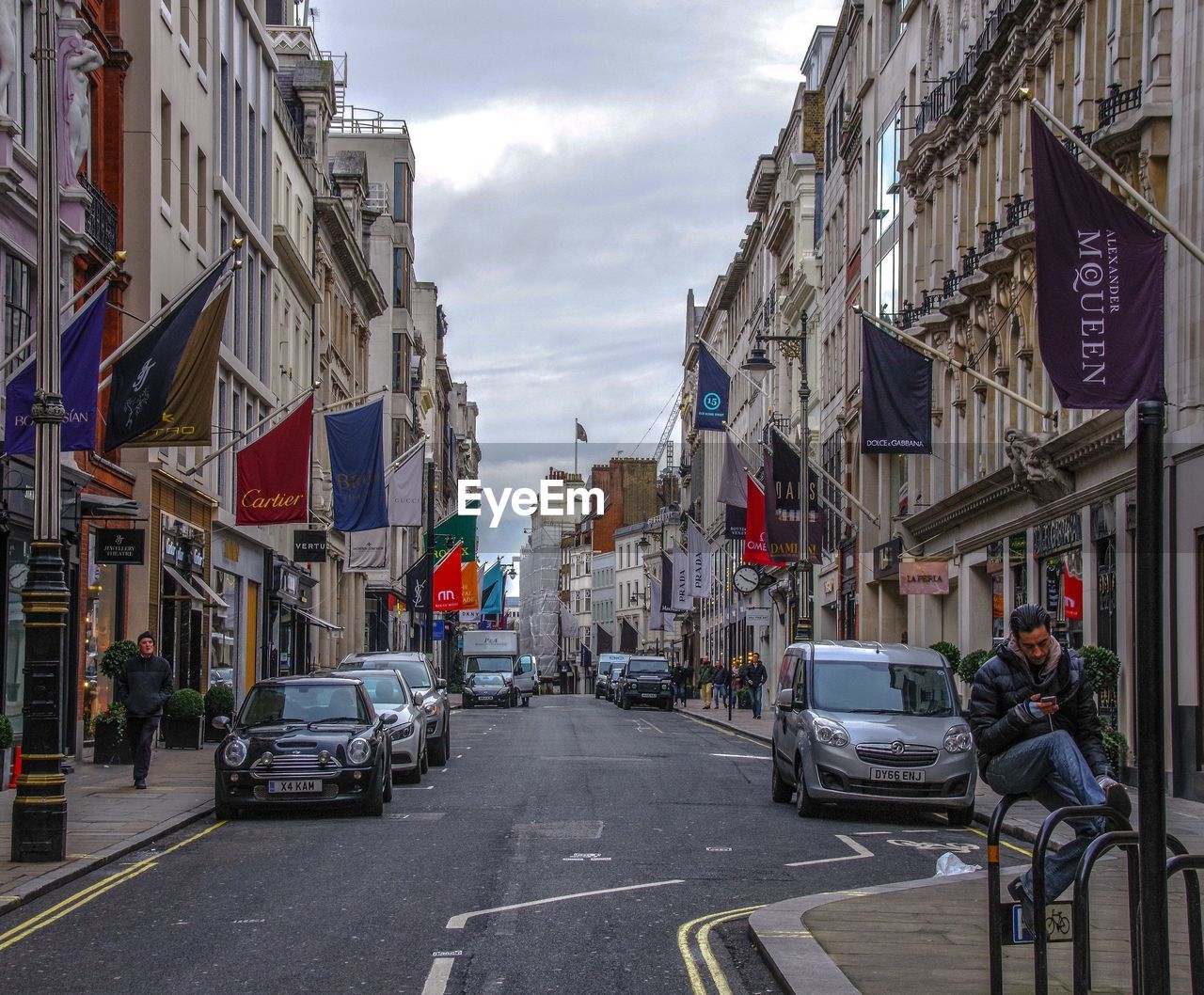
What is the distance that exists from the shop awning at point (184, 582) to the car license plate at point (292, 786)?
52.0 ft

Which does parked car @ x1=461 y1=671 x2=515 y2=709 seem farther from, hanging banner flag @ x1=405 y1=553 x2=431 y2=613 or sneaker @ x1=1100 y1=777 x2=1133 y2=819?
sneaker @ x1=1100 y1=777 x2=1133 y2=819

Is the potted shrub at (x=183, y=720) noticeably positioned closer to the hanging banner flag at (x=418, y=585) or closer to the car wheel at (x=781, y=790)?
the car wheel at (x=781, y=790)

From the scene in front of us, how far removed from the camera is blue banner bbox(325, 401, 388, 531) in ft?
108

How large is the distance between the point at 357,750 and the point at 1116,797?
1119 centimetres

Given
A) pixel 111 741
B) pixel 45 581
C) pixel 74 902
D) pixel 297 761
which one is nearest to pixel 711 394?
pixel 111 741

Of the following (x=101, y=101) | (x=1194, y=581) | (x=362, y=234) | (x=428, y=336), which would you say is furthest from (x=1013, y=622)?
(x=428, y=336)

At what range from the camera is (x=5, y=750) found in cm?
2088

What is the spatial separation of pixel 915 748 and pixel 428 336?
296 ft

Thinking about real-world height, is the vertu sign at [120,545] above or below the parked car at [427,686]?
above

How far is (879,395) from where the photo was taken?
29.8m

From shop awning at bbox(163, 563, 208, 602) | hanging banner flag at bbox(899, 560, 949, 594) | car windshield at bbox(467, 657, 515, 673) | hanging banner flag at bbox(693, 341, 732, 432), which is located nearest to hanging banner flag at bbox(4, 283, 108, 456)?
shop awning at bbox(163, 563, 208, 602)

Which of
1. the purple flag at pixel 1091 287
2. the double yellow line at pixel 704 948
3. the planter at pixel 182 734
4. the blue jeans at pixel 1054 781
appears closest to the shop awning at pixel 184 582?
the planter at pixel 182 734

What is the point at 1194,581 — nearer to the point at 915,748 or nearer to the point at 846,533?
the point at 915,748

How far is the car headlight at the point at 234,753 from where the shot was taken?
17812mm
